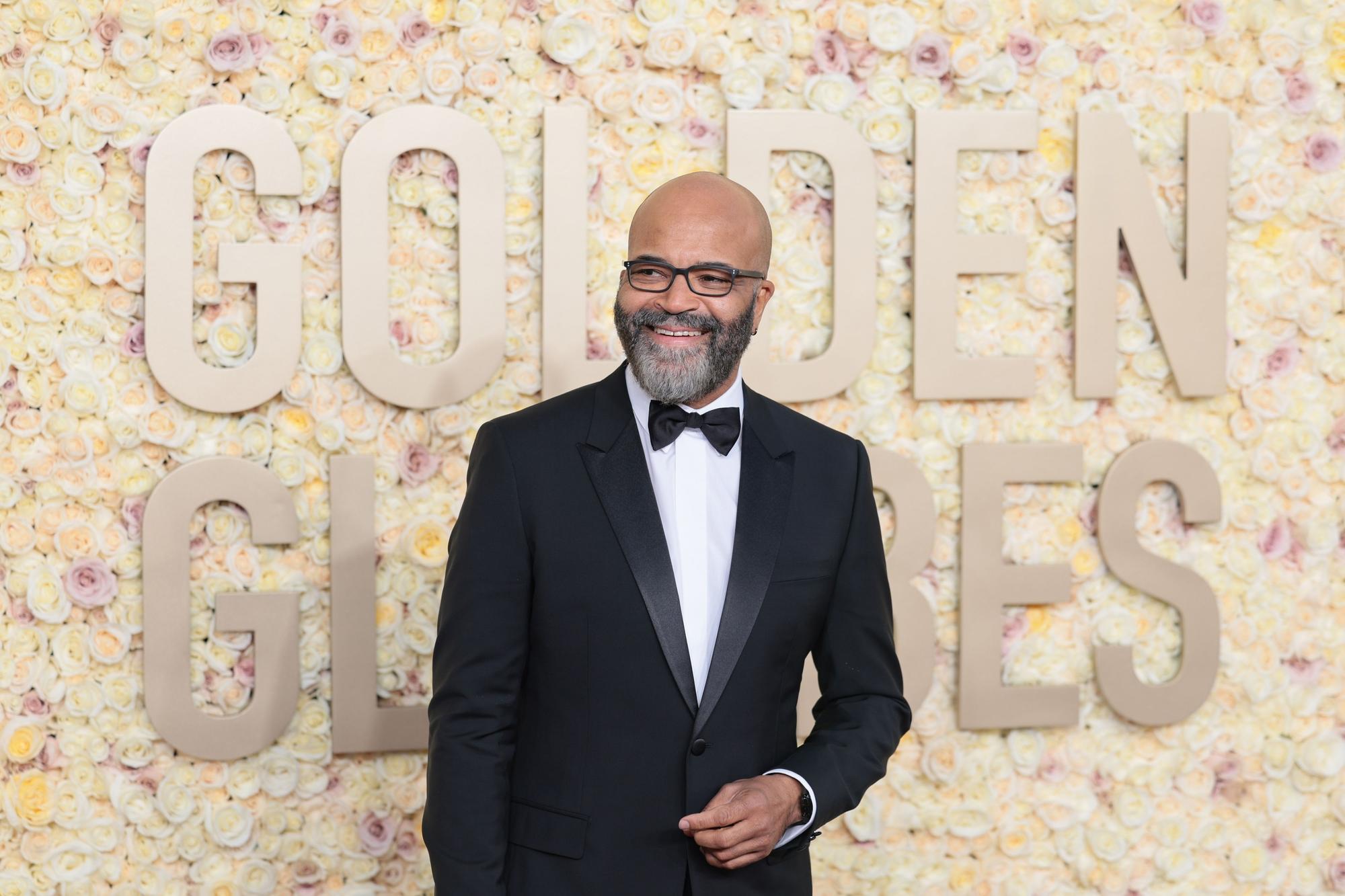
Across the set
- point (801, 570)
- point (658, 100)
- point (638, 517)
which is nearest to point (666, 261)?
point (638, 517)

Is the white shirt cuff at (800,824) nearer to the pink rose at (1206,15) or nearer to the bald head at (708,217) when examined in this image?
the bald head at (708,217)

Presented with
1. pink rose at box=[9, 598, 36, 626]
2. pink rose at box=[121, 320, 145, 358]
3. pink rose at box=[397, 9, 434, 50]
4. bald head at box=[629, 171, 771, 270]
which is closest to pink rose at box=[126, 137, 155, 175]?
pink rose at box=[121, 320, 145, 358]

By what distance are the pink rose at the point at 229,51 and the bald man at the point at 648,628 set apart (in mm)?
1102

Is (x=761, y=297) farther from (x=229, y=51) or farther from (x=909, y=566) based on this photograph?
(x=229, y=51)

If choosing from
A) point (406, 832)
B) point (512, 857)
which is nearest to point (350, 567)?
point (406, 832)

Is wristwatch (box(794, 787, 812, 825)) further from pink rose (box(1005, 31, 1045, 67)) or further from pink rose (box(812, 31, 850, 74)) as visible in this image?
pink rose (box(1005, 31, 1045, 67))

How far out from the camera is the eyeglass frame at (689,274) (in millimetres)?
1778

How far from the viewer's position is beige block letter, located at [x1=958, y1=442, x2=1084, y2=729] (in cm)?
277

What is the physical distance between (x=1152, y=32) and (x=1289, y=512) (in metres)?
1.12

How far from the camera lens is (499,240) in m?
2.59

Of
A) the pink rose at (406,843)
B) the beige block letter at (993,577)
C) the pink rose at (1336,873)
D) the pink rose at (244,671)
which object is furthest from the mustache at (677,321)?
the pink rose at (1336,873)

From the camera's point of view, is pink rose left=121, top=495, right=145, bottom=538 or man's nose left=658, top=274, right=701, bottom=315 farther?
pink rose left=121, top=495, right=145, bottom=538

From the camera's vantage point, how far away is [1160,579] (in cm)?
283

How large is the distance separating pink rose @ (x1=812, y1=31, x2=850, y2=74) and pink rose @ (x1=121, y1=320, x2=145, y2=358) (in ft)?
4.83
